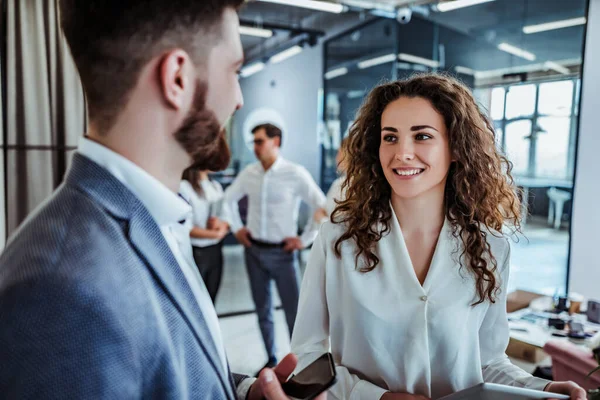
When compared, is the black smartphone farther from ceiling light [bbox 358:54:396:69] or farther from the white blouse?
ceiling light [bbox 358:54:396:69]

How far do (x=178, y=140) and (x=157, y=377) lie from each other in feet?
1.10

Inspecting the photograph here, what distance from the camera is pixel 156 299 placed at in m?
0.64

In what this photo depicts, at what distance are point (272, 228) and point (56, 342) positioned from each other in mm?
3289

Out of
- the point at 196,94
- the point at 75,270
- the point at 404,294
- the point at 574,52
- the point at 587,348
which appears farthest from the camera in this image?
the point at 574,52

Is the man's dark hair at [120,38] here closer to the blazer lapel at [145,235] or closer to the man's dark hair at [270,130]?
the blazer lapel at [145,235]

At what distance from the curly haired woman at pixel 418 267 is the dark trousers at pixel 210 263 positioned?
243cm

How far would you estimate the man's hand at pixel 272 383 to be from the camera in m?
0.80

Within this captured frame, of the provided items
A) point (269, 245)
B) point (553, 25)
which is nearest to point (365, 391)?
point (269, 245)

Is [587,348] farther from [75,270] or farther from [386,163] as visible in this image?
[75,270]

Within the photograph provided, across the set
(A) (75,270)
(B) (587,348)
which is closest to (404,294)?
(A) (75,270)

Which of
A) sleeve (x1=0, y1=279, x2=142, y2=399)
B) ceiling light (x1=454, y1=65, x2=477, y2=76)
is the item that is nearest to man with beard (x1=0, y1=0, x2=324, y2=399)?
sleeve (x1=0, y1=279, x2=142, y2=399)

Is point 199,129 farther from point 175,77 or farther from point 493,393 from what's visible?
point 493,393

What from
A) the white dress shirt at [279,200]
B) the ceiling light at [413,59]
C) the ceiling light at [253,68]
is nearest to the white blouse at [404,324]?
the white dress shirt at [279,200]

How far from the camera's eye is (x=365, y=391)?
126cm
